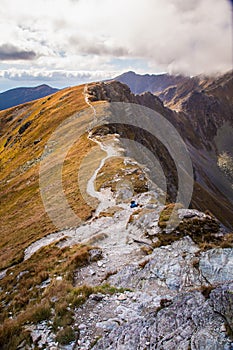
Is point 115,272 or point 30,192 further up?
point 115,272

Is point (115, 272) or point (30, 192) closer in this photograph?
point (115, 272)

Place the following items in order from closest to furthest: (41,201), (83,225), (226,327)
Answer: (226,327) → (83,225) → (41,201)

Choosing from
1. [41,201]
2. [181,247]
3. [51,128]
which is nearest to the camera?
[181,247]

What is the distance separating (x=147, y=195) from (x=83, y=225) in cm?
940

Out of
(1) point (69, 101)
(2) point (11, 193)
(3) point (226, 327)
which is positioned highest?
(1) point (69, 101)

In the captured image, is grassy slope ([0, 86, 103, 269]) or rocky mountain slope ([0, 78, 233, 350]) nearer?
rocky mountain slope ([0, 78, 233, 350])

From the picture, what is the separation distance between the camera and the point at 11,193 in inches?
→ 2621

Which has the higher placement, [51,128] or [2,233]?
[51,128]

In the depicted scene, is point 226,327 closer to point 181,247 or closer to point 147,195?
point 181,247

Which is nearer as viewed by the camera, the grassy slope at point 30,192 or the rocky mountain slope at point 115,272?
the rocky mountain slope at point 115,272

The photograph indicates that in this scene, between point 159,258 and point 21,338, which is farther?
point 159,258

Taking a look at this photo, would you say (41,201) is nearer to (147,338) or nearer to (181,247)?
(181,247)

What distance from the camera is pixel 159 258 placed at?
18812 millimetres

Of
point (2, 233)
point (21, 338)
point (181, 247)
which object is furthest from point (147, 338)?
point (2, 233)
